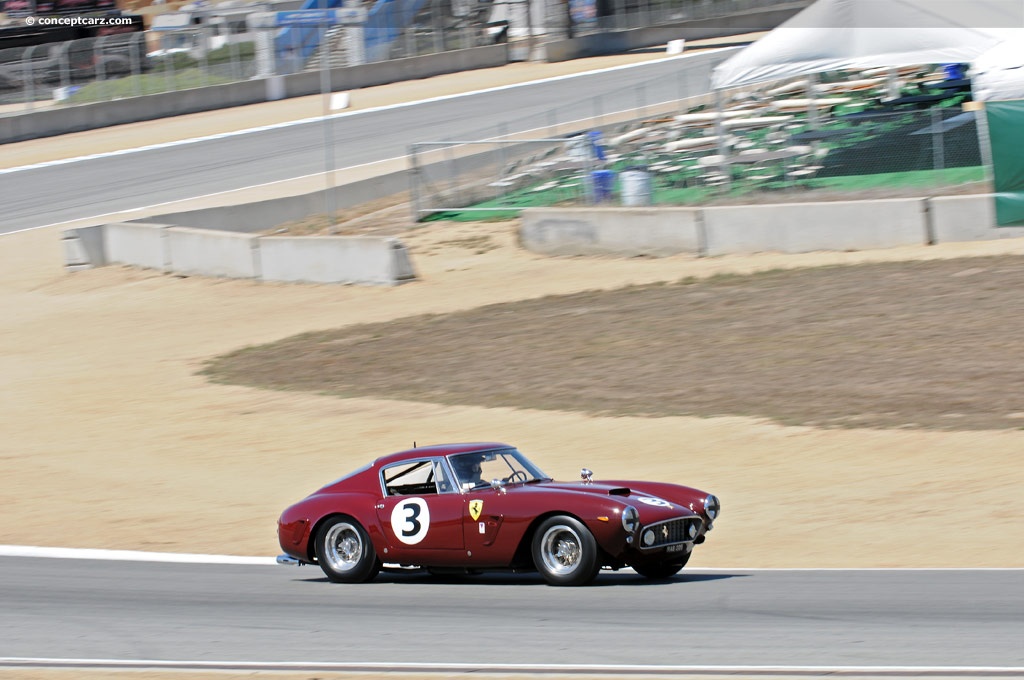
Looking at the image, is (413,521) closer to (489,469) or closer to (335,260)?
(489,469)

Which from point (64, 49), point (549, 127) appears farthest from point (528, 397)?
point (64, 49)

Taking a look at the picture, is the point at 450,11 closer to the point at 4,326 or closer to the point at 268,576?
the point at 4,326

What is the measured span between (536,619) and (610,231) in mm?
17841

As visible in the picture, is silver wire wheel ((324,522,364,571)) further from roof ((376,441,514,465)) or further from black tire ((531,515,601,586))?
black tire ((531,515,601,586))

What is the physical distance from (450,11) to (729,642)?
51.0m

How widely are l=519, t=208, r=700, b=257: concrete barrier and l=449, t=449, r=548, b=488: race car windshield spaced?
15442 millimetres

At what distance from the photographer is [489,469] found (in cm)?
951

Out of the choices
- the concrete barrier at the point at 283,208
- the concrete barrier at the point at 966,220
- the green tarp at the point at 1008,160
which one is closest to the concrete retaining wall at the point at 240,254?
the concrete barrier at the point at 283,208

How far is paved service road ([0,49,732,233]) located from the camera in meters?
36.7

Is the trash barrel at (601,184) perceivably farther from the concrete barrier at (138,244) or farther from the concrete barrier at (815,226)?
the concrete barrier at (138,244)

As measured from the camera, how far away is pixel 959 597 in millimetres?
8297

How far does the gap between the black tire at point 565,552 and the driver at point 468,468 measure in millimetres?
731

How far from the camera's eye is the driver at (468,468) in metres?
9.41

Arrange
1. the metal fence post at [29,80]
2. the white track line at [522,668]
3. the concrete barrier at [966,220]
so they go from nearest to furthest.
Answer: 1. the white track line at [522,668]
2. the concrete barrier at [966,220]
3. the metal fence post at [29,80]
